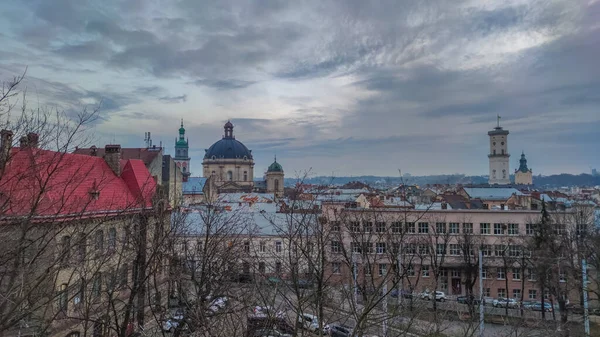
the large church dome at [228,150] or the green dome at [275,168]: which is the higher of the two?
the large church dome at [228,150]

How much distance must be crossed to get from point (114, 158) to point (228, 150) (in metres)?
105

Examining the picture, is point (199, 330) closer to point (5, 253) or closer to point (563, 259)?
point (5, 253)

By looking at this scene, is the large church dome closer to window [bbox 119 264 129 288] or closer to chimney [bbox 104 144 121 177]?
chimney [bbox 104 144 121 177]

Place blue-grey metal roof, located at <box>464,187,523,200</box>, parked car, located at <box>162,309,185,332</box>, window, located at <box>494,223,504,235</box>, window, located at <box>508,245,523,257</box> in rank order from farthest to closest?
blue-grey metal roof, located at <box>464,187,523,200</box> < window, located at <box>494,223,504,235</box> < window, located at <box>508,245,523,257</box> < parked car, located at <box>162,309,185,332</box>

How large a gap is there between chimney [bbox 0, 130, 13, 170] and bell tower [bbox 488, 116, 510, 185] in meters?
170

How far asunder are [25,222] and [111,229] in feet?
41.5

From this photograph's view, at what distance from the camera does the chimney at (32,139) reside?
386 inches

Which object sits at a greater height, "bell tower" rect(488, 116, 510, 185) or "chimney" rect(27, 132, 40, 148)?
"bell tower" rect(488, 116, 510, 185)

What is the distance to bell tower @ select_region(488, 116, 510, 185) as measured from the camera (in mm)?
161625

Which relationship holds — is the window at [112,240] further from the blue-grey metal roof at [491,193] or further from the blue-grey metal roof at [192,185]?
the blue-grey metal roof at [192,185]

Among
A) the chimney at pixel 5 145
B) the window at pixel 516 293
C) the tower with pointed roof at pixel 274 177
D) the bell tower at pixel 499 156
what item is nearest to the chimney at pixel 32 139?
the chimney at pixel 5 145

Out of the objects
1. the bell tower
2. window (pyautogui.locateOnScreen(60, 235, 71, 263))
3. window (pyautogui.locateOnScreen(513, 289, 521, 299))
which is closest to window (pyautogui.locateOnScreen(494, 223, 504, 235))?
window (pyautogui.locateOnScreen(513, 289, 521, 299))

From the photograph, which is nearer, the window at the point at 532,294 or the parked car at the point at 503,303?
the parked car at the point at 503,303

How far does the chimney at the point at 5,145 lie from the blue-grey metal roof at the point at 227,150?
123611mm
